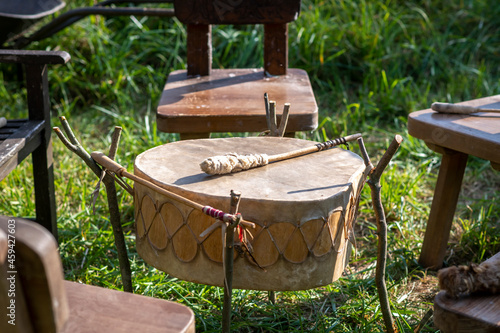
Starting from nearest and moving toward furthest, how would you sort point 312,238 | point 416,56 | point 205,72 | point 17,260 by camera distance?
point 17,260
point 312,238
point 205,72
point 416,56

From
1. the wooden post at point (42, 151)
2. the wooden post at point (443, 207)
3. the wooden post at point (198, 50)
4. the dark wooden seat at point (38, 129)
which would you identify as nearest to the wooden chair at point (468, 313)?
the wooden post at point (443, 207)

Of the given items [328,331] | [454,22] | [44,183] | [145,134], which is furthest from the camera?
[454,22]

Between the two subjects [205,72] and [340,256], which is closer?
[340,256]

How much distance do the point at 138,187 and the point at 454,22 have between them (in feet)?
14.1

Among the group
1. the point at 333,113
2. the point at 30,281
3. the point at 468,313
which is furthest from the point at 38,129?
the point at 333,113

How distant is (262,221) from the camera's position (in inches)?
63.4

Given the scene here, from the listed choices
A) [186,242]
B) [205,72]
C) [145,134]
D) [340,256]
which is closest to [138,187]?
[186,242]

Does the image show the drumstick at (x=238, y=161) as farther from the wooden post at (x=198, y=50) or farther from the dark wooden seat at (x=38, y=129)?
the wooden post at (x=198, y=50)

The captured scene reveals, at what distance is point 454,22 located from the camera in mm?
5258

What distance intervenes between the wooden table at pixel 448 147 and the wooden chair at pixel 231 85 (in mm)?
Result: 501

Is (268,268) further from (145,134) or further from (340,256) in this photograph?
(145,134)

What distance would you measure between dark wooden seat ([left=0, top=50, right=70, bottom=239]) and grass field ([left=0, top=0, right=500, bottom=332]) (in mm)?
222

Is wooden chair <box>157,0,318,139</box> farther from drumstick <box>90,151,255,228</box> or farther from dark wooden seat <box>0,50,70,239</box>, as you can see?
drumstick <box>90,151,255,228</box>

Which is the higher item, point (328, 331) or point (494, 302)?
point (494, 302)
